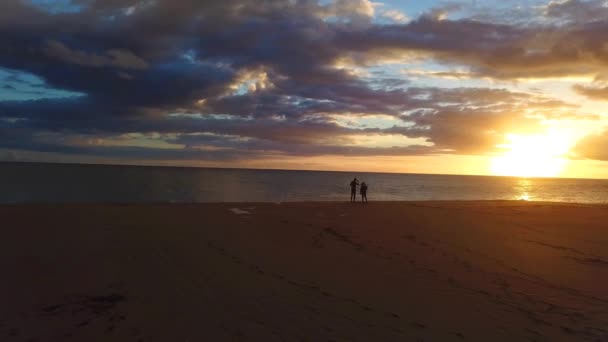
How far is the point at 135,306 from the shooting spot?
7488mm

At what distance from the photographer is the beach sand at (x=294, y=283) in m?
6.72

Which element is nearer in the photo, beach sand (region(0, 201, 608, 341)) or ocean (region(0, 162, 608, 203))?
beach sand (region(0, 201, 608, 341))

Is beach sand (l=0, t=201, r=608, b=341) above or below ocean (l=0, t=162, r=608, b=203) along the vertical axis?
above

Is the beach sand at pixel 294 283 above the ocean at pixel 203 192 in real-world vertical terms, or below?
above

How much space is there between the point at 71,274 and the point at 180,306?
152 inches

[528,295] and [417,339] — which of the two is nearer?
[417,339]

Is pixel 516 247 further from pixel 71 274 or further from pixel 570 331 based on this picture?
pixel 71 274

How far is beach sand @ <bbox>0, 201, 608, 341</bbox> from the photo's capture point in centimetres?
672

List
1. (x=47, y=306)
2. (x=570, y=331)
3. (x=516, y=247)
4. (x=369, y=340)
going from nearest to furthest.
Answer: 1. (x=369, y=340)
2. (x=570, y=331)
3. (x=47, y=306)
4. (x=516, y=247)

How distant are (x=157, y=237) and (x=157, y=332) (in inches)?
329

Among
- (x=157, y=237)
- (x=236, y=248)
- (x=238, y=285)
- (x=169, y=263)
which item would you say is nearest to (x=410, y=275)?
(x=238, y=285)

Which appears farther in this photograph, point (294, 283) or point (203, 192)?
point (203, 192)

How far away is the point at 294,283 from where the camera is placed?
9234 mm

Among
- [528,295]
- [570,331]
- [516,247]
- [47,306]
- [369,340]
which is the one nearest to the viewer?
[369,340]
